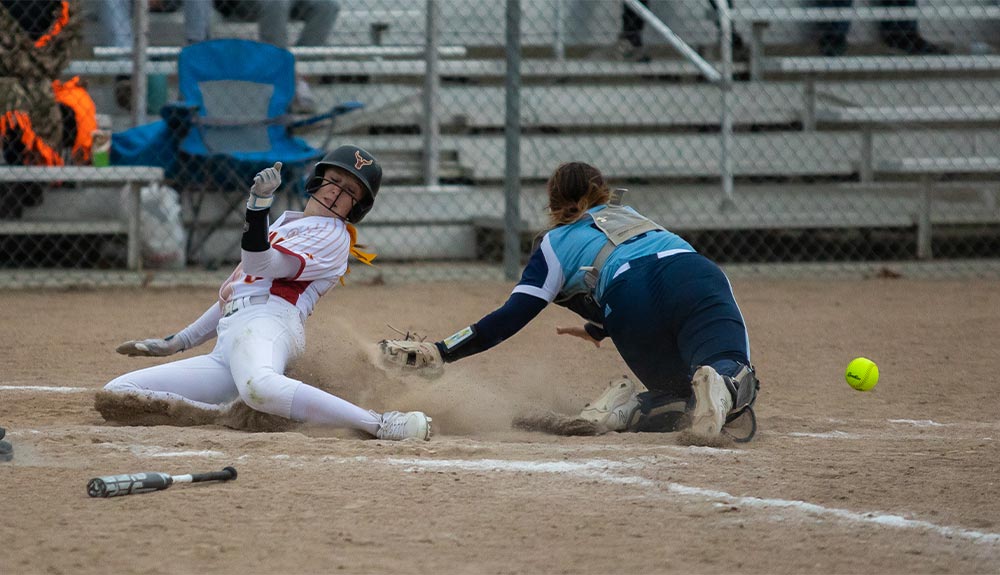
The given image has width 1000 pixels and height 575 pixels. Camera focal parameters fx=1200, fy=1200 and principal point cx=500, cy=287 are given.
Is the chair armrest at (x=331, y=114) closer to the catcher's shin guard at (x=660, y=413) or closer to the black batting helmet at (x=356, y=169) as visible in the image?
the black batting helmet at (x=356, y=169)

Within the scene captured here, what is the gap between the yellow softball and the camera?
5367 millimetres

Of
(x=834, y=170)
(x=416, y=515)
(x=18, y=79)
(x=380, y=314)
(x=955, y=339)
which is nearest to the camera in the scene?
(x=416, y=515)

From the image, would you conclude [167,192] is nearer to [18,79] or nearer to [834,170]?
[18,79]

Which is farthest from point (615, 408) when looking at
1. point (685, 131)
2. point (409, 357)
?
point (685, 131)

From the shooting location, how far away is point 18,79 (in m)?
8.64

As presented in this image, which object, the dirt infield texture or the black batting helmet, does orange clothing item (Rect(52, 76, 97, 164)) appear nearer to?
the dirt infield texture

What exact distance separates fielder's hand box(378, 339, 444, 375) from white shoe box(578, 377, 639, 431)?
605 millimetres

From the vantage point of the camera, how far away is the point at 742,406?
425 centimetres

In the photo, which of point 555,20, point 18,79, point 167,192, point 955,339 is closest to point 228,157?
point 167,192

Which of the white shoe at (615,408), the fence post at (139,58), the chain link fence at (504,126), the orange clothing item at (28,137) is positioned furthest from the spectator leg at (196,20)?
the white shoe at (615,408)

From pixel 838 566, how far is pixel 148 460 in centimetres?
214

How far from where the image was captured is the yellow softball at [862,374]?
5367 millimetres

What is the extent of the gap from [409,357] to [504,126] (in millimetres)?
7094

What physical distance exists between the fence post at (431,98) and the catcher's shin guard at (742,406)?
20.1ft
